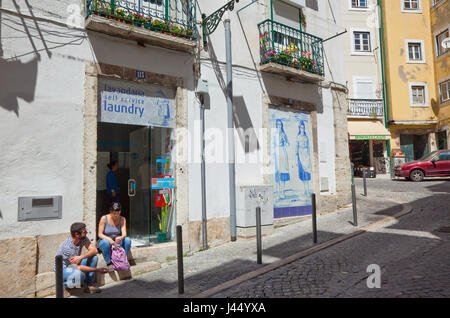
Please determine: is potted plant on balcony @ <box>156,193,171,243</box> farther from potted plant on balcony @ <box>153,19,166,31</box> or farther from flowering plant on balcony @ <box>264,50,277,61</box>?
flowering plant on balcony @ <box>264,50,277,61</box>

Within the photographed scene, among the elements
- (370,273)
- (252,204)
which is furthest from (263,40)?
(370,273)

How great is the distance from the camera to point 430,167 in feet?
55.5

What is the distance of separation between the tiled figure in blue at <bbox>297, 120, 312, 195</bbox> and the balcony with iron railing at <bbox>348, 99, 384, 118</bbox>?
12640 millimetres

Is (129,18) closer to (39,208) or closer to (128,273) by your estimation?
(39,208)

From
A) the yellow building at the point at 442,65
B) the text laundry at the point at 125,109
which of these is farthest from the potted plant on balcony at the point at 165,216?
the yellow building at the point at 442,65

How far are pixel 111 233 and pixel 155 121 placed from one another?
2430mm

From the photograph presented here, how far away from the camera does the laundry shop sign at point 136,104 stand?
6.62 metres

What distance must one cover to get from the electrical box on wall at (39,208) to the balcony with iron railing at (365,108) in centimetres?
1912

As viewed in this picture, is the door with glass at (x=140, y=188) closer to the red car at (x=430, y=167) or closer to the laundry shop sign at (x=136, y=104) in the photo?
the laundry shop sign at (x=136, y=104)

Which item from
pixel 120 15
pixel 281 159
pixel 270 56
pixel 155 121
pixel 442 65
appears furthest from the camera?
pixel 442 65

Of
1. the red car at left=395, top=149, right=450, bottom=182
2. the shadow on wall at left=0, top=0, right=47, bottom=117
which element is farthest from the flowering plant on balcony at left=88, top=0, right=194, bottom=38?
the red car at left=395, top=149, right=450, bottom=182

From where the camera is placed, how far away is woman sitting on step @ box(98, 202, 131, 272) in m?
5.89

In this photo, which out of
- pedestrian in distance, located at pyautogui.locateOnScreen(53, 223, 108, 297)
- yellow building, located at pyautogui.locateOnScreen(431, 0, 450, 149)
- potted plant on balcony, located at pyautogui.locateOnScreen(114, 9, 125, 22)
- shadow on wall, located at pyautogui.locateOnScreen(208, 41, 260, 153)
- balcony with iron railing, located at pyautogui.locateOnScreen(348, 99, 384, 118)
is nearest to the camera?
pedestrian in distance, located at pyautogui.locateOnScreen(53, 223, 108, 297)

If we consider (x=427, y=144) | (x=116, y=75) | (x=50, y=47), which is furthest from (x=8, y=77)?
(x=427, y=144)
